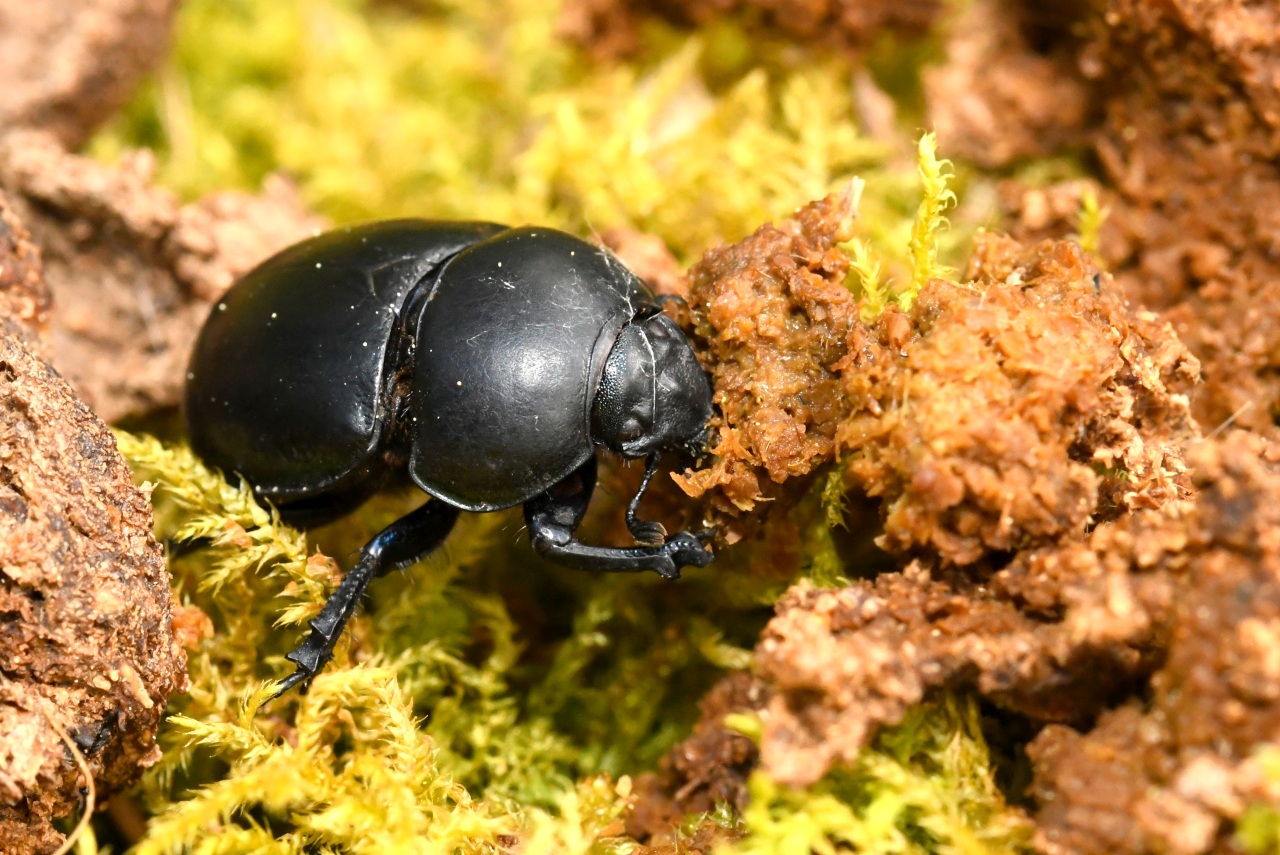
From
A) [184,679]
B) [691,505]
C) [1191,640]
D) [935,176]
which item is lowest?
[184,679]

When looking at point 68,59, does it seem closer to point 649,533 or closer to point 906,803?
point 649,533

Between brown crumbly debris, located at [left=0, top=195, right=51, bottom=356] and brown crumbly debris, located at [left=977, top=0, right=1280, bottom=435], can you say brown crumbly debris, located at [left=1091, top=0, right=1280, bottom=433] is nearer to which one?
brown crumbly debris, located at [left=977, top=0, right=1280, bottom=435]

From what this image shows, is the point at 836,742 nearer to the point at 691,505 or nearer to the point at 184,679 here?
the point at 691,505

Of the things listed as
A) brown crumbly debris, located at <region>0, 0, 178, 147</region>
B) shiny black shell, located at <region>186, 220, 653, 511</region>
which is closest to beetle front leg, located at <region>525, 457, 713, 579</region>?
shiny black shell, located at <region>186, 220, 653, 511</region>

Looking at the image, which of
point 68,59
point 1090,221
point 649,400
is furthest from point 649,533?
point 68,59

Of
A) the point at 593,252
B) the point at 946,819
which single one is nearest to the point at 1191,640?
the point at 946,819

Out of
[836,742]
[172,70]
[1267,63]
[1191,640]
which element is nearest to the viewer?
[1191,640]

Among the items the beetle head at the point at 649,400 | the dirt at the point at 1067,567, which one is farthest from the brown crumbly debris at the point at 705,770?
the beetle head at the point at 649,400
